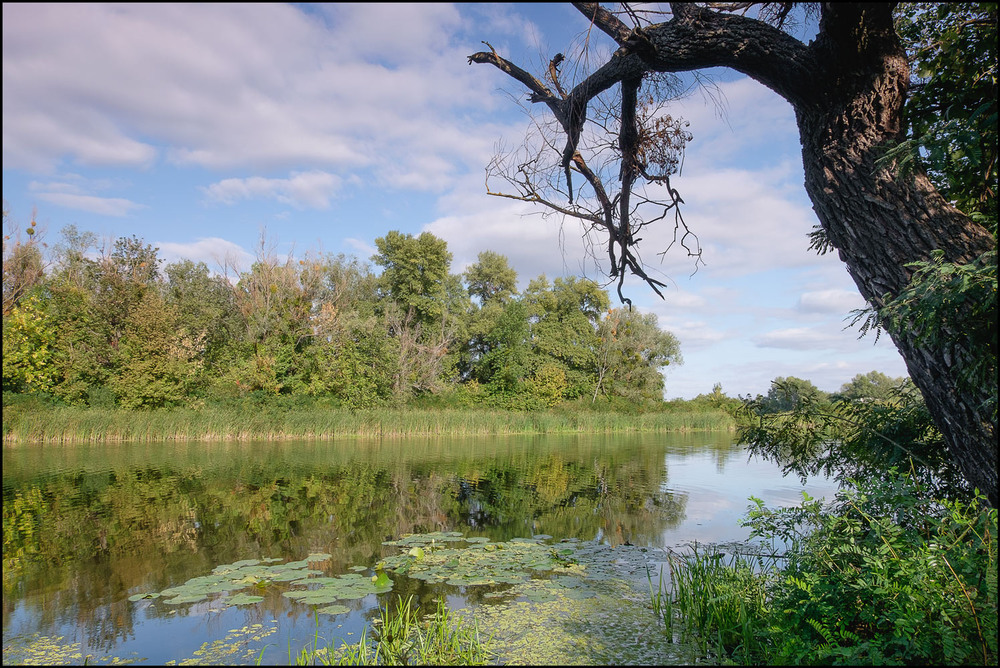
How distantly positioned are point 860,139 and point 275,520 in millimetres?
7555

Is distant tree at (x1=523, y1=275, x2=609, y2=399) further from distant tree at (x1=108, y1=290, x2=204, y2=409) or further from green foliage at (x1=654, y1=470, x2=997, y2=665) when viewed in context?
green foliage at (x1=654, y1=470, x2=997, y2=665)

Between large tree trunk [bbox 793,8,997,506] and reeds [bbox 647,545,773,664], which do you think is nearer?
large tree trunk [bbox 793,8,997,506]

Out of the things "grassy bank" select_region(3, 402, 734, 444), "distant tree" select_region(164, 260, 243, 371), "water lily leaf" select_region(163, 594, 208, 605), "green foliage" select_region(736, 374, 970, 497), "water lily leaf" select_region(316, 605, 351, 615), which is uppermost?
"distant tree" select_region(164, 260, 243, 371)

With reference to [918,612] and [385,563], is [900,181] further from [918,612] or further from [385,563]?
[385,563]

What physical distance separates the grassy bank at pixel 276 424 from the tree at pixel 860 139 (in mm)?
18956

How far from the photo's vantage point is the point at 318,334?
2625cm

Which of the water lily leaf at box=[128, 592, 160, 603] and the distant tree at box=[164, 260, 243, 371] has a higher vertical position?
the distant tree at box=[164, 260, 243, 371]

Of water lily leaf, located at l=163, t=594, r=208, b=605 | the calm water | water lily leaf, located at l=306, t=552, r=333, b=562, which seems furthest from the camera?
water lily leaf, located at l=306, t=552, r=333, b=562

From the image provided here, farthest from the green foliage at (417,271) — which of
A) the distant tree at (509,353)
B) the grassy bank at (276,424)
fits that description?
the grassy bank at (276,424)

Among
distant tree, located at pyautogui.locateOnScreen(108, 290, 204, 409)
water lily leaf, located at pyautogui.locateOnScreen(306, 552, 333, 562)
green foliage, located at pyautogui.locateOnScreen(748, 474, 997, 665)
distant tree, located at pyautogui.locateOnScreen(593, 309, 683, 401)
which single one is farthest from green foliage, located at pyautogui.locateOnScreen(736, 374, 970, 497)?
distant tree, located at pyautogui.locateOnScreen(593, 309, 683, 401)

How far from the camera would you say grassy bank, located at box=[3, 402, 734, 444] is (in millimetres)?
16938

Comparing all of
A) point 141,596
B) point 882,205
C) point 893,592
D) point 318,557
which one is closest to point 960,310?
point 882,205

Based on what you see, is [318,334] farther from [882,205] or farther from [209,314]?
[882,205]

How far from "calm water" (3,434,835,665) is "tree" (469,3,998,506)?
220 cm
